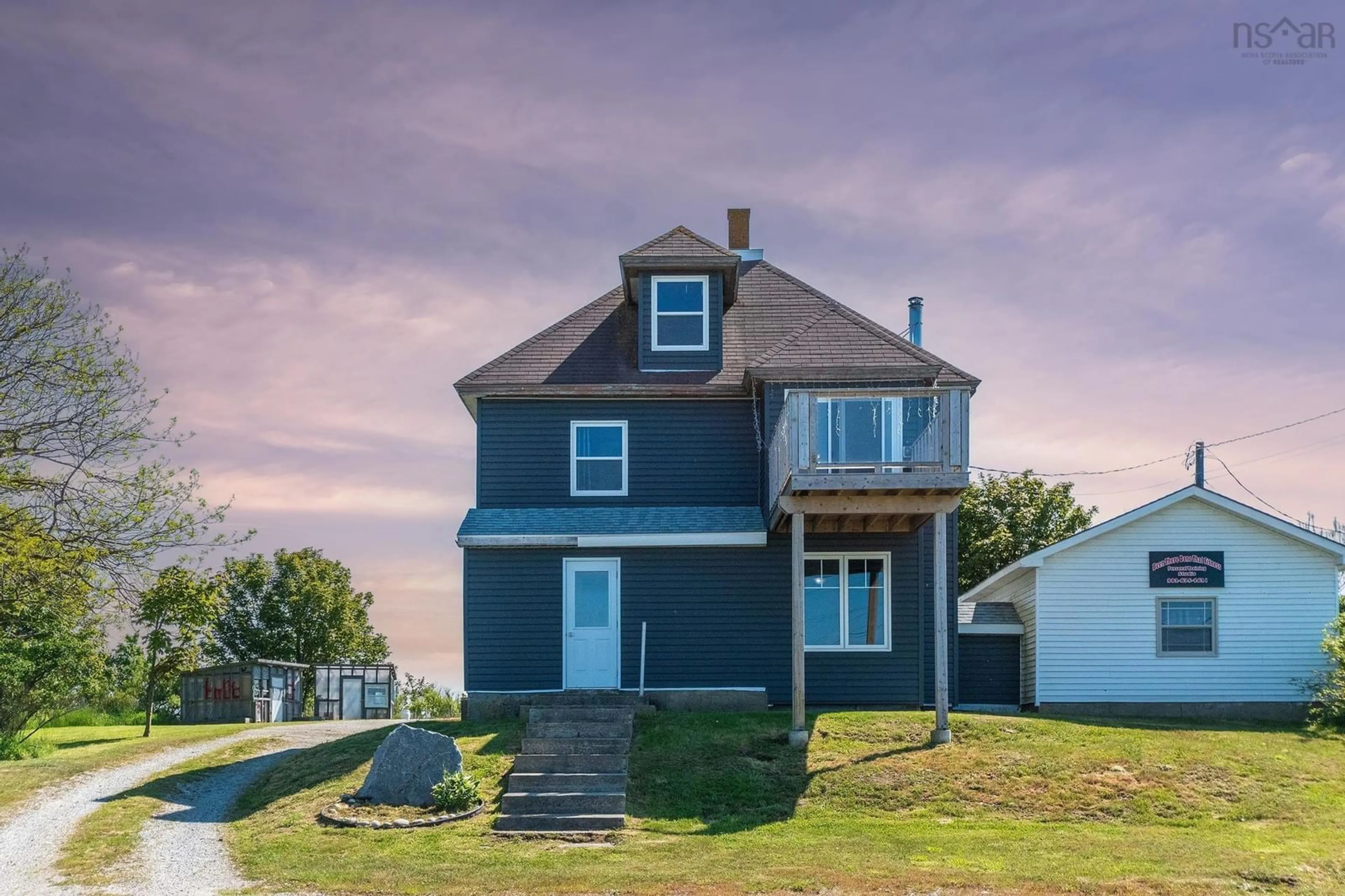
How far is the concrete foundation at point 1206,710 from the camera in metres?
25.4

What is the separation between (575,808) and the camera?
18.2 metres

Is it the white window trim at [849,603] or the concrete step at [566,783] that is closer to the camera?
the concrete step at [566,783]

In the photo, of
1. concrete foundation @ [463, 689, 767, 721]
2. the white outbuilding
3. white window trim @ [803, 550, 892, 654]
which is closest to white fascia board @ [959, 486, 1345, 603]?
the white outbuilding

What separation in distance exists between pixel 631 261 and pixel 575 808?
35.5ft

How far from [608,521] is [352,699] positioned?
17916 mm

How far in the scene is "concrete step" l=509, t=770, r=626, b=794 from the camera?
61.3ft

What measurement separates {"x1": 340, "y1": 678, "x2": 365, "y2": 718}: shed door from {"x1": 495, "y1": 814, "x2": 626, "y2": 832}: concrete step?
2255 cm

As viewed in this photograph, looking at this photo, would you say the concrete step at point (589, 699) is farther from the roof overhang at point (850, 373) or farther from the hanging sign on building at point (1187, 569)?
the hanging sign on building at point (1187, 569)

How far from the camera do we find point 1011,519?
4188cm

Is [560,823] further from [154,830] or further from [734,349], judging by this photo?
[734,349]

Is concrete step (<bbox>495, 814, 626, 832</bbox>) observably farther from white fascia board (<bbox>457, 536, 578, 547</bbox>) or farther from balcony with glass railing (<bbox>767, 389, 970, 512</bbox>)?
white fascia board (<bbox>457, 536, 578, 547</bbox>)

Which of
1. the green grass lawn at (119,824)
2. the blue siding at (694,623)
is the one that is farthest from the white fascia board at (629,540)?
the green grass lawn at (119,824)

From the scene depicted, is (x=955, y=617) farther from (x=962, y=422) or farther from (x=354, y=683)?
(x=354, y=683)

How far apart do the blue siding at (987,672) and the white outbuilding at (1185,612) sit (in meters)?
0.78
